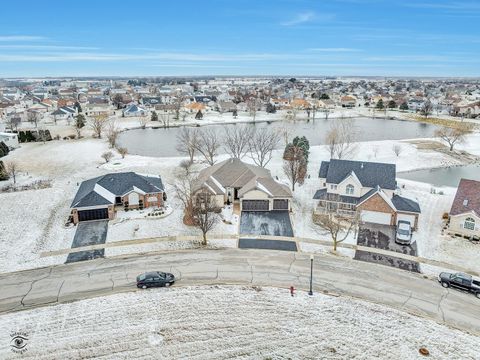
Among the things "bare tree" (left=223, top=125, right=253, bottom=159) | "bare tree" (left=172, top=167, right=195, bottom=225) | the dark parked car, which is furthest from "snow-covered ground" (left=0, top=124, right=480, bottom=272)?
the dark parked car

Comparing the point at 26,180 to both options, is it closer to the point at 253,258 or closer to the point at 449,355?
the point at 253,258

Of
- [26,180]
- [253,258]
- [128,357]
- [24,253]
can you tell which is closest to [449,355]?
[253,258]

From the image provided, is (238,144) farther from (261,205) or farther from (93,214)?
(93,214)

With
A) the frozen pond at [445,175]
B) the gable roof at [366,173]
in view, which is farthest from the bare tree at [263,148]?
the frozen pond at [445,175]

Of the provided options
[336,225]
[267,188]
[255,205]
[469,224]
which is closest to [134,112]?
[267,188]

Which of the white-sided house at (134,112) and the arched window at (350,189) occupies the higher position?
the white-sided house at (134,112)

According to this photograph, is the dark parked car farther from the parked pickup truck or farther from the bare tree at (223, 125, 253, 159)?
the bare tree at (223, 125, 253, 159)

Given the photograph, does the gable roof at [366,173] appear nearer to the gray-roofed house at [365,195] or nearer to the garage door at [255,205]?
the gray-roofed house at [365,195]

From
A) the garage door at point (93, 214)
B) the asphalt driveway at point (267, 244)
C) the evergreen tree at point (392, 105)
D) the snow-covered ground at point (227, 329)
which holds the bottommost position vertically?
the snow-covered ground at point (227, 329)
